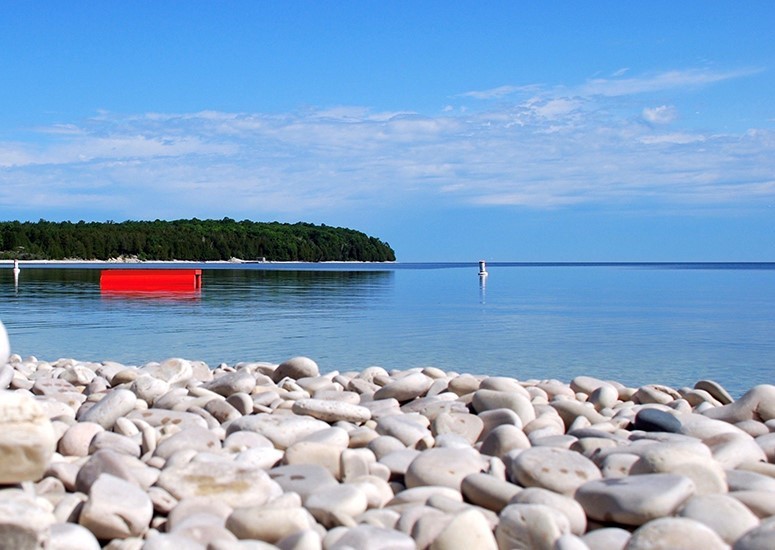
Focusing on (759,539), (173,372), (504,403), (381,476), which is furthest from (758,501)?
(173,372)

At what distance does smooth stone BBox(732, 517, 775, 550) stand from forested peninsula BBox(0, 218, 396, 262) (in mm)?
86677

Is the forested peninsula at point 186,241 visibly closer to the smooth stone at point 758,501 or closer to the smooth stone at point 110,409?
the smooth stone at point 110,409

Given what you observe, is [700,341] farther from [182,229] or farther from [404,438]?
[182,229]

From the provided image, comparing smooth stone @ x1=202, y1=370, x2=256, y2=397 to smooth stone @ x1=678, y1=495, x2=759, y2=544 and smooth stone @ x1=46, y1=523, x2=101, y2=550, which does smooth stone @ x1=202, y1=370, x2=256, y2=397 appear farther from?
smooth stone @ x1=678, y1=495, x2=759, y2=544

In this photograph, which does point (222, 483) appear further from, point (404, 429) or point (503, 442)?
point (503, 442)

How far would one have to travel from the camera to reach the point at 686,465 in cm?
363

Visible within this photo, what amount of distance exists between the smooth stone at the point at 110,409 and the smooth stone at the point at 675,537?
3240 millimetres

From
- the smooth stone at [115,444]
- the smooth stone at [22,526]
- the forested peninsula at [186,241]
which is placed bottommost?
the smooth stone at [115,444]

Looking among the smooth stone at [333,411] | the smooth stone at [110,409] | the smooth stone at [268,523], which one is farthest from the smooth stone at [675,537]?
the smooth stone at [110,409]

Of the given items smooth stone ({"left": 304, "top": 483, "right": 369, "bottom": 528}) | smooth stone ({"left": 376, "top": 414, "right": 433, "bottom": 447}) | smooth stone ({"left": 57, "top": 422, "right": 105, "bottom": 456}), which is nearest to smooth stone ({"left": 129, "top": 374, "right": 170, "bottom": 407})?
smooth stone ({"left": 57, "top": 422, "right": 105, "bottom": 456})

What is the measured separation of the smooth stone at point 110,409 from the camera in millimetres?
4949

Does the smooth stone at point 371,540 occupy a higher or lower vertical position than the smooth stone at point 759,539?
lower

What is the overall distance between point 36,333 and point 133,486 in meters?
10.9

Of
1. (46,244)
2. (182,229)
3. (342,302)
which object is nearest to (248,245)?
(182,229)
